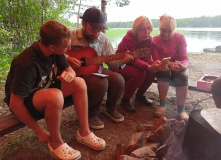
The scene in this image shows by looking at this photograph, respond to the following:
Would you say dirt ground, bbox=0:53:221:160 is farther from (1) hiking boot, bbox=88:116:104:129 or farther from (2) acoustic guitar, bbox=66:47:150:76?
(2) acoustic guitar, bbox=66:47:150:76

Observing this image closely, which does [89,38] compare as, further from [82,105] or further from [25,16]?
[25,16]

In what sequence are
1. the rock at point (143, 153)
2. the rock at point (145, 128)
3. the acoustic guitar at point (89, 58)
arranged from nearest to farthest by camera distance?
the rock at point (143, 153)
the rock at point (145, 128)
the acoustic guitar at point (89, 58)

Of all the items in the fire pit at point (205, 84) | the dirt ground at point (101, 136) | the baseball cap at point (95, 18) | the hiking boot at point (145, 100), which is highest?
the baseball cap at point (95, 18)

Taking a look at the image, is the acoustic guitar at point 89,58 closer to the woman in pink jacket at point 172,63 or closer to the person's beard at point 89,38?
the person's beard at point 89,38

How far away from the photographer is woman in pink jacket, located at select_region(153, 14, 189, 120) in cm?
249

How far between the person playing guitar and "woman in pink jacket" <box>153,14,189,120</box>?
1.92 ft

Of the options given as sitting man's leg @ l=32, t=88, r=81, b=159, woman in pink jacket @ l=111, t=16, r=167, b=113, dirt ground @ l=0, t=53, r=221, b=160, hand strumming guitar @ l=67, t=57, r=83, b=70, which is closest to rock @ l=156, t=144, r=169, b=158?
dirt ground @ l=0, t=53, r=221, b=160

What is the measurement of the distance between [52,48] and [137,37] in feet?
4.78

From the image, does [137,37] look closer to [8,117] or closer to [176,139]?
[176,139]

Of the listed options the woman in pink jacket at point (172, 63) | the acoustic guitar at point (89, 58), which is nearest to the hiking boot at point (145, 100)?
the woman in pink jacket at point (172, 63)

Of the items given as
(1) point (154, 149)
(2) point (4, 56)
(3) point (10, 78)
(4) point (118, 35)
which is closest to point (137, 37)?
(1) point (154, 149)

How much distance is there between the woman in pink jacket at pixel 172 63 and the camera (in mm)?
2488

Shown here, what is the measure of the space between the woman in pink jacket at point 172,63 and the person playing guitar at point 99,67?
59 centimetres

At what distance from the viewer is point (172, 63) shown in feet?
8.23
